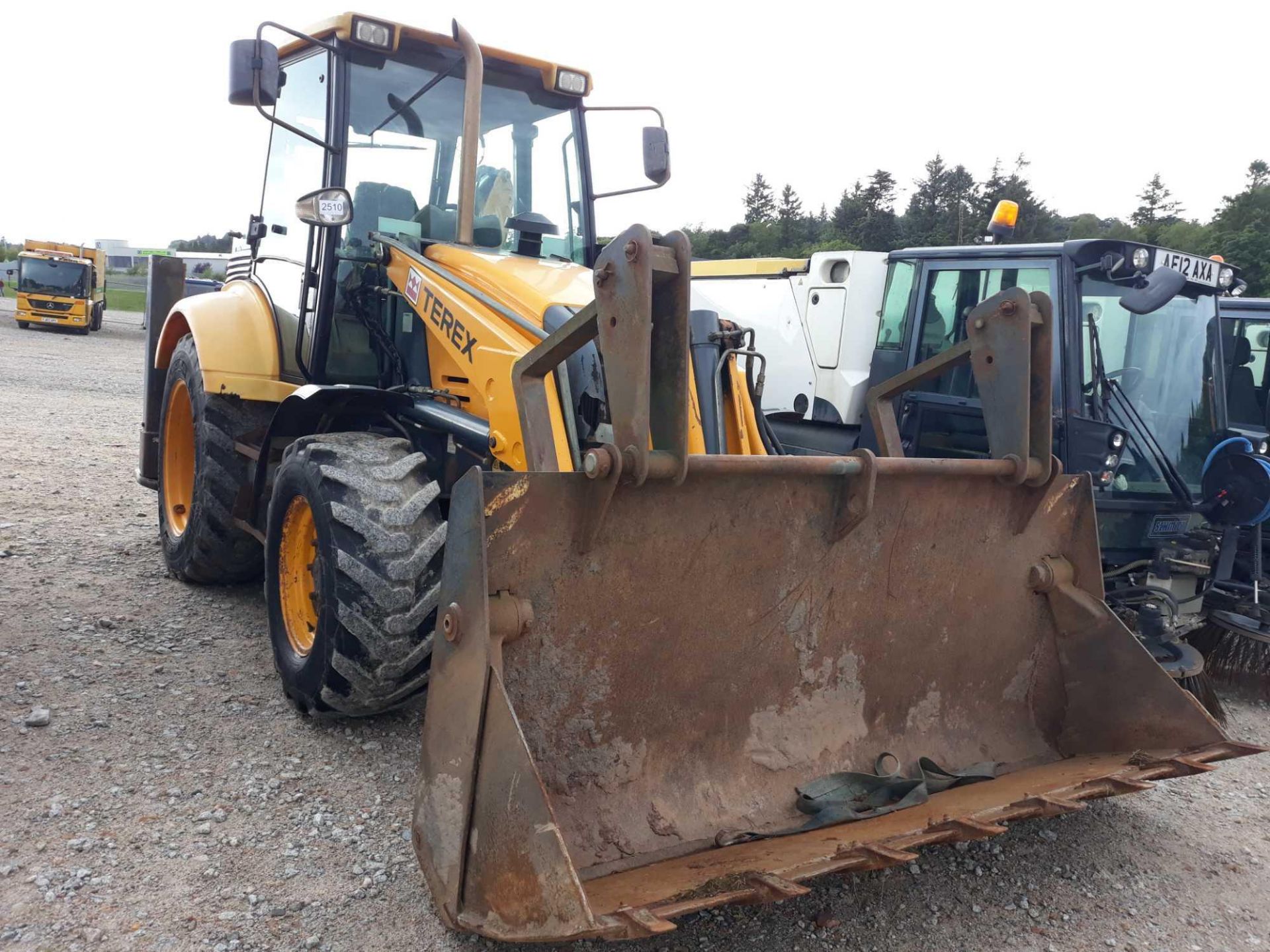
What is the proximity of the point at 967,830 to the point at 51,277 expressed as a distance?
104ft

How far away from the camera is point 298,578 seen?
13.5ft

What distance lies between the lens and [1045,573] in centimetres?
363

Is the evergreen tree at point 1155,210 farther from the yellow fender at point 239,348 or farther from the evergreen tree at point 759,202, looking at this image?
the yellow fender at point 239,348

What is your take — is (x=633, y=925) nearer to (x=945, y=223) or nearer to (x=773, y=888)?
(x=773, y=888)

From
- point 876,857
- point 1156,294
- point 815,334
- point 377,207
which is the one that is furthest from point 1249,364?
point 876,857

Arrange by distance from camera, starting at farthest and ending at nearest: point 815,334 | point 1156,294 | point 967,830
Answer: point 815,334 → point 1156,294 → point 967,830

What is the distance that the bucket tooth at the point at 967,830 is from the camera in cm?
274

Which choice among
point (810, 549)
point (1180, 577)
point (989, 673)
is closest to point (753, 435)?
point (810, 549)

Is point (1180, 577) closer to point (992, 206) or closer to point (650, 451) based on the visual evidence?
point (650, 451)

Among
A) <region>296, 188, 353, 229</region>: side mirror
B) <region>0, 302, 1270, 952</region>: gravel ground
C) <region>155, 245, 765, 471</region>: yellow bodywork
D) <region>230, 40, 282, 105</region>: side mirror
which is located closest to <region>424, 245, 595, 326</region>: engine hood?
<region>155, 245, 765, 471</region>: yellow bodywork

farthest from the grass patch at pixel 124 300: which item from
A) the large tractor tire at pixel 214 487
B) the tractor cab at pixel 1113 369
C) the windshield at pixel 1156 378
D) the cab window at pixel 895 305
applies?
the windshield at pixel 1156 378

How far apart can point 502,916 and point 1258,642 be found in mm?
5067

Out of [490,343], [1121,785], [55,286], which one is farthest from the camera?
[55,286]

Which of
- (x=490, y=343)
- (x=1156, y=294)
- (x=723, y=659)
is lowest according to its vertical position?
(x=723, y=659)
